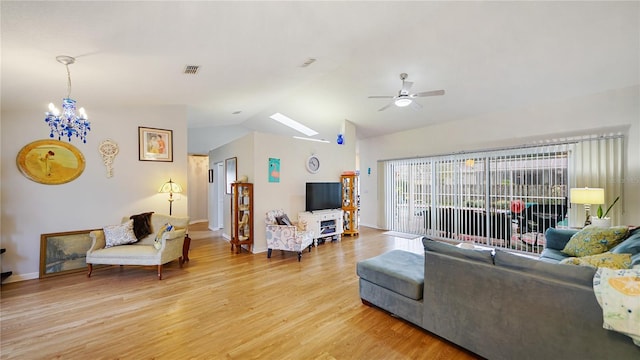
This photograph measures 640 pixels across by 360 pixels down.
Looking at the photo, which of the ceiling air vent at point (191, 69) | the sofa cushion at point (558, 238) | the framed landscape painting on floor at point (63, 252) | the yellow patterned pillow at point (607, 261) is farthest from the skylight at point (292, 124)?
the yellow patterned pillow at point (607, 261)

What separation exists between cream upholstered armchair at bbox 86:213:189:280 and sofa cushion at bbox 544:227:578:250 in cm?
557

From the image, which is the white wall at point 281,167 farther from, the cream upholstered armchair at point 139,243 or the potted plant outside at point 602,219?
the potted plant outside at point 602,219

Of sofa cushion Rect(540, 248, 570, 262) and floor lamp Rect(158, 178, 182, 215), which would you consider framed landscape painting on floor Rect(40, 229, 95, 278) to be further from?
sofa cushion Rect(540, 248, 570, 262)

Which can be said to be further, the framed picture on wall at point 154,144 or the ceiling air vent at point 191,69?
the framed picture on wall at point 154,144

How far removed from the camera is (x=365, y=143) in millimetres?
7688

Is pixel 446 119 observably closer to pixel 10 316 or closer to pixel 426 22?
pixel 426 22

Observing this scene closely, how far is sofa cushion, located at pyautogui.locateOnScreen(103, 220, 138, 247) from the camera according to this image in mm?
3756

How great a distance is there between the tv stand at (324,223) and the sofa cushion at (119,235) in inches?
120

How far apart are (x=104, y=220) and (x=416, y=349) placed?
4.93 meters

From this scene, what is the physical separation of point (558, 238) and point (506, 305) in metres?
2.58

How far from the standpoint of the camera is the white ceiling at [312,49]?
2.05 meters

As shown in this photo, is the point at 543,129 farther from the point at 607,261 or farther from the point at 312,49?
the point at 312,49

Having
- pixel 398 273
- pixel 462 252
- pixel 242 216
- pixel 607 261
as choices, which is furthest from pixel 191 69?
pixel 607 261

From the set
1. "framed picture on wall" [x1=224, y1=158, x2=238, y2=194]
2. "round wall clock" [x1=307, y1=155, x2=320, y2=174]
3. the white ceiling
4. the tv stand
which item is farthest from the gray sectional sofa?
"framed picture on wall" [x1=224, y1=158, x2=238, y2=194]
